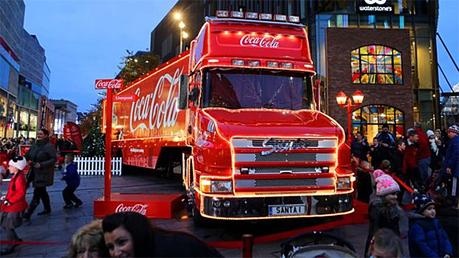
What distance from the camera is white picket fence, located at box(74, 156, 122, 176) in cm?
1905

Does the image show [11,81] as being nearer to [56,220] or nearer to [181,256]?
[56,220]

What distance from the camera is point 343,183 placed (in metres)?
6.31

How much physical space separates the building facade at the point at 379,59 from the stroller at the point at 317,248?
24.5m

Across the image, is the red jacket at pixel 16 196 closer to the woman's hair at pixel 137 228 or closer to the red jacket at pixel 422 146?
the woman's hair at pixel 137 228

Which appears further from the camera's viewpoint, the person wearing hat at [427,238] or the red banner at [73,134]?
the red banner at [73,134]

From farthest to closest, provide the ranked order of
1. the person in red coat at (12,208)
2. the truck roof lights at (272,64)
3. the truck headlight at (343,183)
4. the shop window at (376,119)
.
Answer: the shop window at (376,119) < the truck roof lights at (272,64) < the truck headlight at (343,183) < the person in red coat at (12,208)

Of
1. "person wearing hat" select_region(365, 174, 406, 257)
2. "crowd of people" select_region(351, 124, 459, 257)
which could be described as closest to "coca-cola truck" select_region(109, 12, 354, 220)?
"crowd of people" select_region(351, 124, 459, 257)

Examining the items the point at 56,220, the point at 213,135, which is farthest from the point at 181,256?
the point at 56,220

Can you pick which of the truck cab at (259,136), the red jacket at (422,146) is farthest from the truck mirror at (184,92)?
the red jacket at (422,146)

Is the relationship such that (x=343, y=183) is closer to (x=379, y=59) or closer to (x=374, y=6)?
(x=379, y=59)

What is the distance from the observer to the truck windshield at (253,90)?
7.20m

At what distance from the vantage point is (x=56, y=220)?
841 centimetres

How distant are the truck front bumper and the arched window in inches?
922

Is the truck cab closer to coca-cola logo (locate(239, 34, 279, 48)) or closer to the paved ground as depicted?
coca-cola logo (locate(239, 34, 279, 48))
